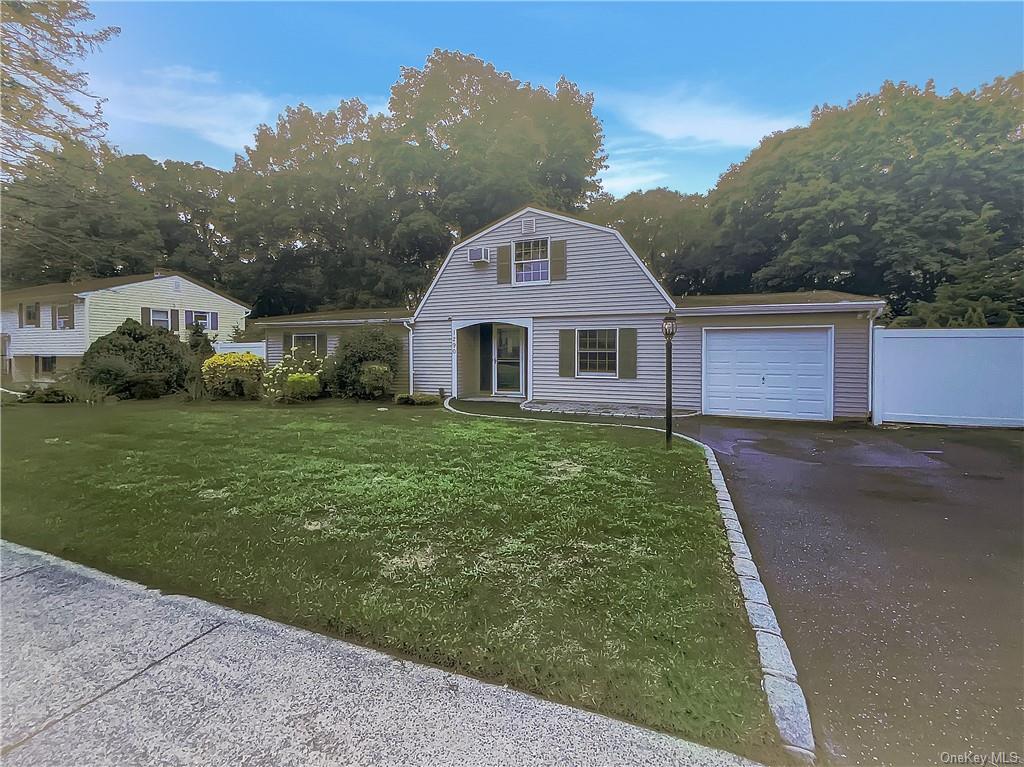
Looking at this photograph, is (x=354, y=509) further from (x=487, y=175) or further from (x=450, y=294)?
(x=487, y=175)

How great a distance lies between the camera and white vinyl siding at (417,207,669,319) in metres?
13.2

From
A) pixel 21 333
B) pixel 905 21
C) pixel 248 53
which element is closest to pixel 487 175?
pixel 248 53

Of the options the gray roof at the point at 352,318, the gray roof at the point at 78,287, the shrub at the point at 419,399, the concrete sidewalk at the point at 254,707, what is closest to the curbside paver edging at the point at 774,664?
the concrete sidewalk at the point at 254,707

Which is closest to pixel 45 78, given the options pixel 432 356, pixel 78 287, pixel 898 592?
pixel 432 356

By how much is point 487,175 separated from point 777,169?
13.7 m

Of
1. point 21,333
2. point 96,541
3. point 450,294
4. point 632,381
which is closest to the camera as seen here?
point 96,541

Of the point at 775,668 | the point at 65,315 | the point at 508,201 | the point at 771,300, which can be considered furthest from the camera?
the point at 508,201

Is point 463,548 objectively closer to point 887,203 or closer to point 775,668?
point 775,668

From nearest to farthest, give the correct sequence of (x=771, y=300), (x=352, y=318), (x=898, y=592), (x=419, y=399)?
(x=898, y=592) → (x=771, y=300) → (x=419, y=399) → (x=352, y=318)

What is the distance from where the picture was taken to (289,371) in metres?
15.5

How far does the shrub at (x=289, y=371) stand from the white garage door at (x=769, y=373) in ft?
36.1

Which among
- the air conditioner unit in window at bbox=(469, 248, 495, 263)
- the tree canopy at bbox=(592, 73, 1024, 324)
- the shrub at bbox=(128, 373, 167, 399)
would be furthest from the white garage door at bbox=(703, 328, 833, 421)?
the shrub at bbox=(128, 373, 167, 399)

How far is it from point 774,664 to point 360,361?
14281 mm

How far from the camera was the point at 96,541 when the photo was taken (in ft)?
14.3
